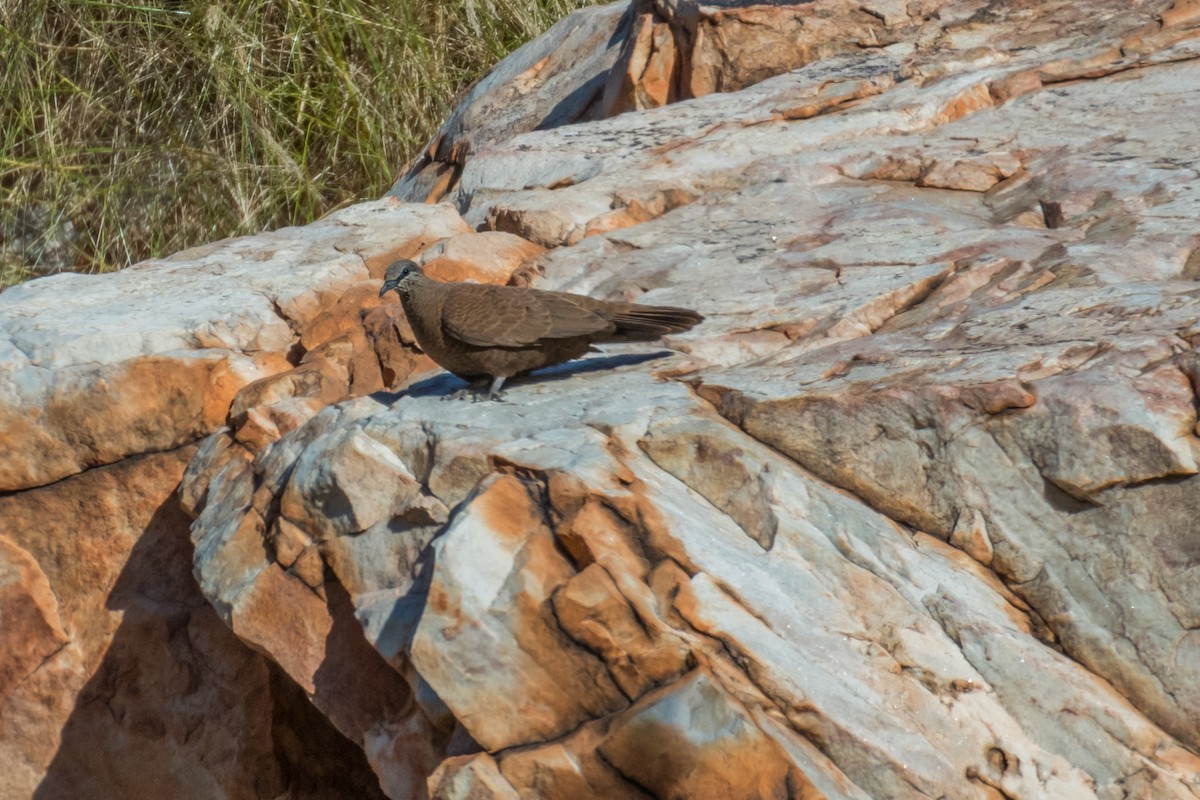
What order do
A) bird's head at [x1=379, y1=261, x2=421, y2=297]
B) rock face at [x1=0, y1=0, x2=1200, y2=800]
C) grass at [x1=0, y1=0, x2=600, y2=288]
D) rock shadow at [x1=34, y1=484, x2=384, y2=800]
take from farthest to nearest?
grass at [x1=0, y1=0, x2=600, y2=288]
rock shadow at [x1=34, y1=484, x2=384, y2=800]
bird's head at [x1=379, y1=261, x2=421, y2=297]
rock face at [x1=0, y1=0, x2=1200, y2=800]

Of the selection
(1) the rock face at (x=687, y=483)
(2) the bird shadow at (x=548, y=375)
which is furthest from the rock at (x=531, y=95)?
(2) the bird shadow at (x=548, y=375)

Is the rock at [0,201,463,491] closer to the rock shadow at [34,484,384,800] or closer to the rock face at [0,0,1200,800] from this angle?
the rock face at [0,0,1200,800]

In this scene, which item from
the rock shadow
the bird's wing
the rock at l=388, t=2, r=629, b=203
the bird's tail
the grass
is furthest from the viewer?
the grass

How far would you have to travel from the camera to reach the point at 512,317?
3953mm

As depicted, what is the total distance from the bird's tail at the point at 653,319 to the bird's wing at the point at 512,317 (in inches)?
2.0

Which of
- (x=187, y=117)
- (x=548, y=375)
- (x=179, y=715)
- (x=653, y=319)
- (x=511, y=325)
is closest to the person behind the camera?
(x=511, y=325)

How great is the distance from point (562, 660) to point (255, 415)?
5.57 ft

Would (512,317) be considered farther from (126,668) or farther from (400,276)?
(126,668)

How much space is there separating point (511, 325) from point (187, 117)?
5.81 m

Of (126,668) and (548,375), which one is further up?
(548,375)

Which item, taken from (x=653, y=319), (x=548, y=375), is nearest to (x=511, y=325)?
(x=548, y=375)

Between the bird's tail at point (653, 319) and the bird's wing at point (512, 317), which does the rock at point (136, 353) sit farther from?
the bird's tail at point (653, 319)

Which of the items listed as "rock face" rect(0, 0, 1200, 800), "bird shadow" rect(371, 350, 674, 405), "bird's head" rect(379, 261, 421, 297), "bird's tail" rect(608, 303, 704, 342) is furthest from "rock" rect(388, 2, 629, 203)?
"bird's tail" rect(608, 303, 704, 342)

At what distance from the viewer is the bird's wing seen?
3.90 metres
